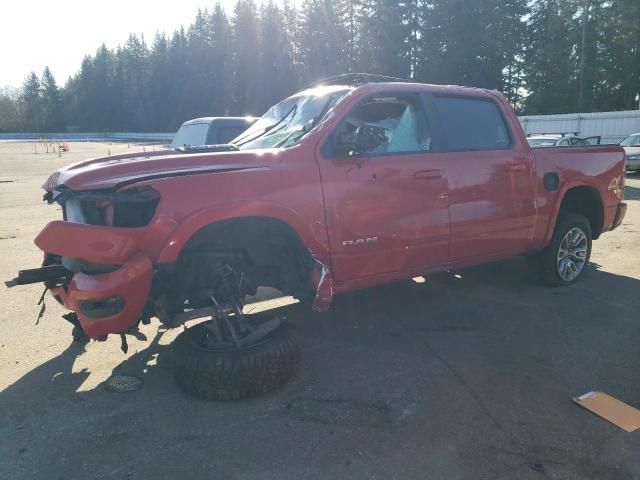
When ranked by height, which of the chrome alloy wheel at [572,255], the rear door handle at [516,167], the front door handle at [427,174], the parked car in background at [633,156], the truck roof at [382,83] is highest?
the truck roof at [382,83]

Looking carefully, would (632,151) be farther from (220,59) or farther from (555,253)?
(220,59)

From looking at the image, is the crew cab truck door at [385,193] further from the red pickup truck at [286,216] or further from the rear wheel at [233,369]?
the rear wheel at [233,369]

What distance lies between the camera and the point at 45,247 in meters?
3.07

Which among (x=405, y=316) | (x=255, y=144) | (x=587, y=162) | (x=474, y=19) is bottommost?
(x=405, y=316)

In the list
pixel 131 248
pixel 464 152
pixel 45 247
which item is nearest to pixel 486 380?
pixel 464 152

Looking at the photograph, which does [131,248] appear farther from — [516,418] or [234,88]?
[234,88]

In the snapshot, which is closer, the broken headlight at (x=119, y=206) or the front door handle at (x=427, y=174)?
the broken headlight at (x=119, y=206)

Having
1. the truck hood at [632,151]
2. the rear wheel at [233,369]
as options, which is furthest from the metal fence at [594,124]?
the rear wheel at [233,369]

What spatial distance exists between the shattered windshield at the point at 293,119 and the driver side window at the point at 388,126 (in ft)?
0.74

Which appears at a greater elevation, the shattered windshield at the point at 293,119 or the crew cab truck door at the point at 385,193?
the shattered windshield at the point at 293,119

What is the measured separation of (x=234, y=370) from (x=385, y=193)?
5.79 feet

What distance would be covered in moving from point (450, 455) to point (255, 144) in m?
2.81

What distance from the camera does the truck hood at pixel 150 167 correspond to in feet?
10.4

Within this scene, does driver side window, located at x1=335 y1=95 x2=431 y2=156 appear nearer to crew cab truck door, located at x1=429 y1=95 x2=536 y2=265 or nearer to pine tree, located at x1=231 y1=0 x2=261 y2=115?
crew cab truck door, located at x1=429 y1=95 x2=536 y2=265
